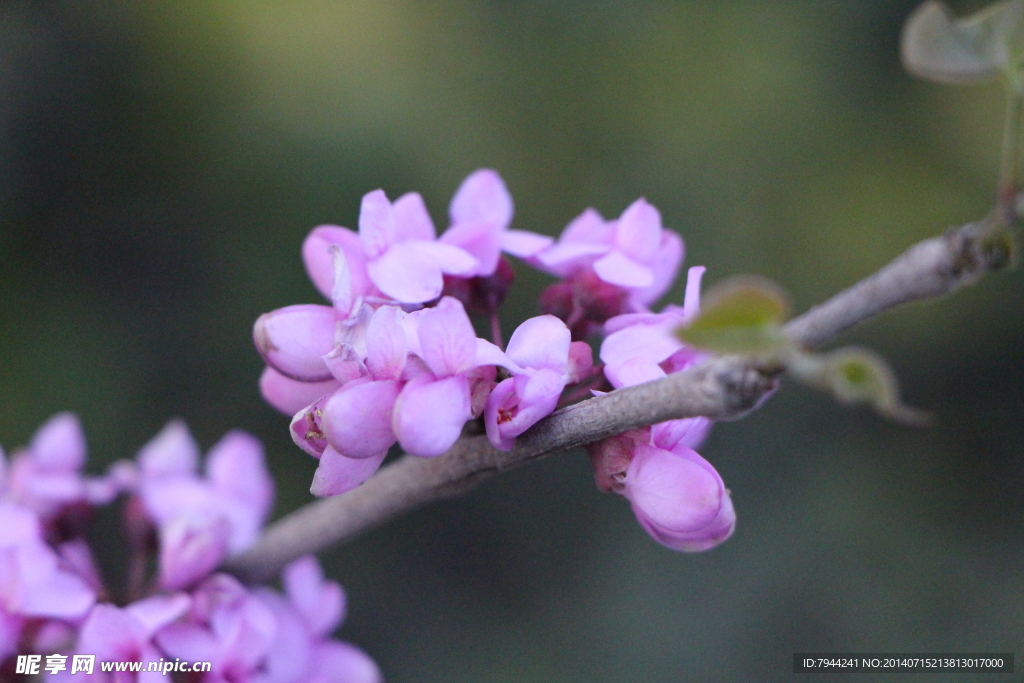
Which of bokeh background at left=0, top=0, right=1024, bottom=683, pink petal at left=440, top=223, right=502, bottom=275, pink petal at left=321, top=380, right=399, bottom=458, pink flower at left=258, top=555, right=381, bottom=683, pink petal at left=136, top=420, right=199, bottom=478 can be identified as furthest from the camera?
bokeh background at left=0, top=0, right=1024, bottom=683

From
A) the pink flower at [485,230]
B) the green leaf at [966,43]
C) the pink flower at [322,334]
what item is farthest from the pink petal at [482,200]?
the green leaf at [966,43]

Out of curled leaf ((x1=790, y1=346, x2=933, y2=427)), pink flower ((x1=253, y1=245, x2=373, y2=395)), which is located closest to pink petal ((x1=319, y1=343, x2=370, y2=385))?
pink flower ((x1=253, y1=245, x2=373, y2=395))

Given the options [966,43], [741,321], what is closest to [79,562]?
[741,321]

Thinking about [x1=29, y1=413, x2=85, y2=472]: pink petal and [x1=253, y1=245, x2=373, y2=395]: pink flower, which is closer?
[x1=253, y1=245, x2=373, y2=395]: pink flower

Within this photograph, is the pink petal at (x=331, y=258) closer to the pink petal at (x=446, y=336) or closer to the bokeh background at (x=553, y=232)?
the pink petal at (x=446, y=336)

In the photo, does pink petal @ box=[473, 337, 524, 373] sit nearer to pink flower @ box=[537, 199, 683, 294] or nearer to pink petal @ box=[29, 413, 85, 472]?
pink flower @ box=[537, 199, 683, 294]

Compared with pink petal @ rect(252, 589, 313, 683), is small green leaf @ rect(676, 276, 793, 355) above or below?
above
